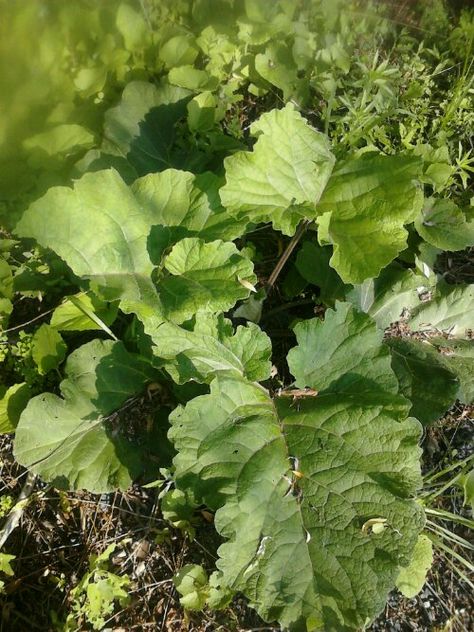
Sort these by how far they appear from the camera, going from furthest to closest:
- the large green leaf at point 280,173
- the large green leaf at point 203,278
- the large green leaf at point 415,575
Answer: the large green leaf at point 415,575
the large green leaf at point 280,173
the large green leaf at point 203,278

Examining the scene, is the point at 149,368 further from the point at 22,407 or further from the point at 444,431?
the point at 444,431

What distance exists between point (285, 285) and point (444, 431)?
93 cm

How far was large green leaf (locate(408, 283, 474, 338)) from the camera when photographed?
256cm

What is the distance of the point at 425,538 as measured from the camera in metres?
2.30

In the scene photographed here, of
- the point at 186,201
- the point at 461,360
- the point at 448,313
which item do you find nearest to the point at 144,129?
the point at 186,201

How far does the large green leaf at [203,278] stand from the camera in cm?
→ 204

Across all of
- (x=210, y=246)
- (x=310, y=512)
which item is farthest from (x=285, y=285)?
(x=310, y=512)

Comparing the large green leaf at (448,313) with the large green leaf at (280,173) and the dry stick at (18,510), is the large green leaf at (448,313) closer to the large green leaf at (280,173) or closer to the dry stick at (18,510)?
the large green leaf at (280,173)

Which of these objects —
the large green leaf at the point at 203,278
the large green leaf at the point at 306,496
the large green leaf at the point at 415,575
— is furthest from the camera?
the large green leaf at the point at 415,575

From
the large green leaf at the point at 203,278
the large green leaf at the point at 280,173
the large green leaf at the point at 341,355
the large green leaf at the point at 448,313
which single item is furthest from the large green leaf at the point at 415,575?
the large green leaf at the point at 280,173

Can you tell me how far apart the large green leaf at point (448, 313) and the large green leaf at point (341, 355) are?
54cm

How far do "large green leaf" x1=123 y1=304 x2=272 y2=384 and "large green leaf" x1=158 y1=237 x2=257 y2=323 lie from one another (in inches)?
1.8

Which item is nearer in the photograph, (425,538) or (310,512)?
(310,512)

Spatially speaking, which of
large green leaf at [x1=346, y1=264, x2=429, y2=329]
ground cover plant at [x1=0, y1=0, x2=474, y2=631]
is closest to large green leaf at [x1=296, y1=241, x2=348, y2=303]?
ground cover plant at [x1=0, y1=0, x2=474, y2=631]
